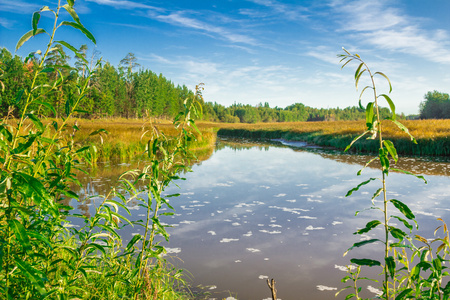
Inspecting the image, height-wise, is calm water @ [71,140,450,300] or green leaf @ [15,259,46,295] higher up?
green leaf @ [15,259,46,295]

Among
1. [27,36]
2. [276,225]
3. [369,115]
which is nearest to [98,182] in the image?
[276,225]

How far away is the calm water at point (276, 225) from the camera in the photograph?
411 cm

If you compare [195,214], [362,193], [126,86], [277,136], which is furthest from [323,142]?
[126,86]

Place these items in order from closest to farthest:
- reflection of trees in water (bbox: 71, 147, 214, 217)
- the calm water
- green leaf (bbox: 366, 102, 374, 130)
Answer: green leaf (bbox: 366, 102, 374, 130) → the calm water → reflection of trees in water (bbox: 71, 147, 214, 217)

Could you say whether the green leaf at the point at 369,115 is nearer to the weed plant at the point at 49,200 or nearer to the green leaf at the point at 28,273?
the weed plant at the point at 49,200

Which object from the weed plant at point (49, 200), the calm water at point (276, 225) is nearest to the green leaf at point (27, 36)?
the weed plant at point (49, 200)

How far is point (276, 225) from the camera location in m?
6.21

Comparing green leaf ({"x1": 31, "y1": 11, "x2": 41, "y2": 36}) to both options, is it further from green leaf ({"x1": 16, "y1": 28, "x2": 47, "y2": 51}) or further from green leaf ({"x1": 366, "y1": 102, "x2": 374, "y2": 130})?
green leaf ({"x1": 366, "y1": 102, "x2": 374, "y2": 130})

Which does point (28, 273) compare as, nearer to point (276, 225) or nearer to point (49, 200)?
point (49, 200)

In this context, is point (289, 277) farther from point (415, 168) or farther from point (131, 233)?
point (415, 168)

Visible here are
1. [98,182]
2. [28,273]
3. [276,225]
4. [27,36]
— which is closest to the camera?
[28,273]

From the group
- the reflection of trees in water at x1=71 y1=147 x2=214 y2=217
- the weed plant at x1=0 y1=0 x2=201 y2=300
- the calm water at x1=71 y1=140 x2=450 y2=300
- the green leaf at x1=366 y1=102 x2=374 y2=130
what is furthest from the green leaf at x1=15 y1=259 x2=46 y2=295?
the reflection of trees in water at x1=71 y1=147 x2=214 y2=217

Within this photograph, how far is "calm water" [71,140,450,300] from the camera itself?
4.11 meters

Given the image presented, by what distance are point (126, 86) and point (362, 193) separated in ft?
256
